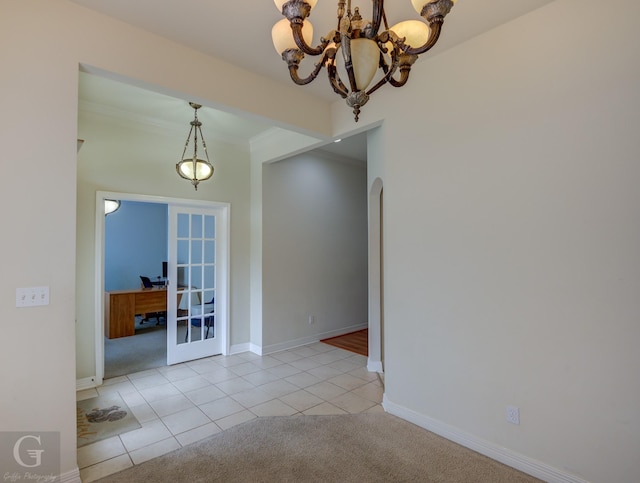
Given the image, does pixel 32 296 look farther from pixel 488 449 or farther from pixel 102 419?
pixel 488 449

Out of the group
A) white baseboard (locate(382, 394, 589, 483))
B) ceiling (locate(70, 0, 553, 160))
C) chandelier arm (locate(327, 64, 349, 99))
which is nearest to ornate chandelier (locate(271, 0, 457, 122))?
chandelier arm (locate(327, 64, 349, 99))

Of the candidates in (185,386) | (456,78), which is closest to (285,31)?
(456,78)

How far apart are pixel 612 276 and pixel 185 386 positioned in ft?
12.9

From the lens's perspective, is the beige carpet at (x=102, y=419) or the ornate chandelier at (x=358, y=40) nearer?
the ornate chandelier at (x=358, y=40)

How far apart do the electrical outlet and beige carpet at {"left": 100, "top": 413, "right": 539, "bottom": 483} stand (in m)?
0.32

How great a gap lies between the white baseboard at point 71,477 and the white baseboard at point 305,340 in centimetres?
271

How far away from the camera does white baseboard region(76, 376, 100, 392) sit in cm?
359

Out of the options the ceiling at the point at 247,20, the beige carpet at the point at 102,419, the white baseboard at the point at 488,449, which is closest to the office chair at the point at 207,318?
the beige carpet at the point at 102,419

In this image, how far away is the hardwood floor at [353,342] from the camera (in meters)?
4.98

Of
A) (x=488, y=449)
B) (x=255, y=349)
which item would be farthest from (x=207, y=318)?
(x=488, y=449)

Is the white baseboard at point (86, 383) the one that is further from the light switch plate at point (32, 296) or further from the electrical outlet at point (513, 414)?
the electrical outlet at point (513, 414)

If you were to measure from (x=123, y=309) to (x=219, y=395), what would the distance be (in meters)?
3.30
